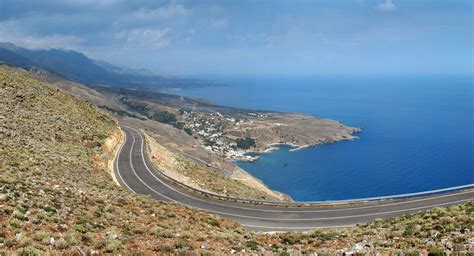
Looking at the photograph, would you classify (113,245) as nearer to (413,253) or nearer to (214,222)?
(413,253)

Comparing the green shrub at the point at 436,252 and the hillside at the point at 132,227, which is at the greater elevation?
the green shrub at the point at 436,252

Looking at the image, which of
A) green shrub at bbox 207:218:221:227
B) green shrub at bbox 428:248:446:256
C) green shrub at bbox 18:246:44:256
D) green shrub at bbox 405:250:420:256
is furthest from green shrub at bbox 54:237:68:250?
green shrub at bbox 428:248:446:256

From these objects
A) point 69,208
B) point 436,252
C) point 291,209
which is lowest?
point 291,209

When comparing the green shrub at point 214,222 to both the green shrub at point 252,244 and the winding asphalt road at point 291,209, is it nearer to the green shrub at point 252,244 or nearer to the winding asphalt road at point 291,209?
the green shrub at point 252,244

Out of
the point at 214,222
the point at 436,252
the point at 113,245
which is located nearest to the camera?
the point at 436,252

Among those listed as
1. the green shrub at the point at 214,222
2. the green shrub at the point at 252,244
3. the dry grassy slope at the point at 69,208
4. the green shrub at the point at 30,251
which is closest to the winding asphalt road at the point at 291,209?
the green shrub at the point at 214,222

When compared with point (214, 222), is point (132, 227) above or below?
above

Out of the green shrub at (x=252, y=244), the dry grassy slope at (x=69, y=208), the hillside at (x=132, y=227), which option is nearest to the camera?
the hillside at (x=132, y=227)

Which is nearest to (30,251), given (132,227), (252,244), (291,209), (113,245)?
(113,245)
